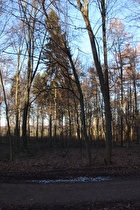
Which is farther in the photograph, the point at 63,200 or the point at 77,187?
the point at 77,187

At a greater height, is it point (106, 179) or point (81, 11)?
point (81, 11)

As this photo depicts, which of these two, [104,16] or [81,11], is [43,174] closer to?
[81,11]

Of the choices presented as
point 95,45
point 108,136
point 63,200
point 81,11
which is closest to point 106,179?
point 63,200

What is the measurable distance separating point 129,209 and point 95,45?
8.23 m

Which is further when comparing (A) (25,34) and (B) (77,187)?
(A) (25,34)

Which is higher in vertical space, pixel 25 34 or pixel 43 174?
pixel 25 34

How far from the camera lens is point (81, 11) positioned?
8969 millimetres

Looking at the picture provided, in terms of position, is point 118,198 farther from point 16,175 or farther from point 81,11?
point 81,11

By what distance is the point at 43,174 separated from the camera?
23.9 feet

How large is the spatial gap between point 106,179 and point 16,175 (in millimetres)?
3872

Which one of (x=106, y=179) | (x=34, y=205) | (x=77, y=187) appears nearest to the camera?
(x=34, y=205)

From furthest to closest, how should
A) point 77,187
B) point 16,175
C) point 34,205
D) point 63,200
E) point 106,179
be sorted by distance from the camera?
point 16,175
point 106,179
point 77,187
point 63,200
point 34,205

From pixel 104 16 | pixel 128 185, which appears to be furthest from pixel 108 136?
pixel 104 16

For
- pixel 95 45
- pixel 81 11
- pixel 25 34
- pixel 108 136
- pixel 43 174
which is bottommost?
pixel 43 174
